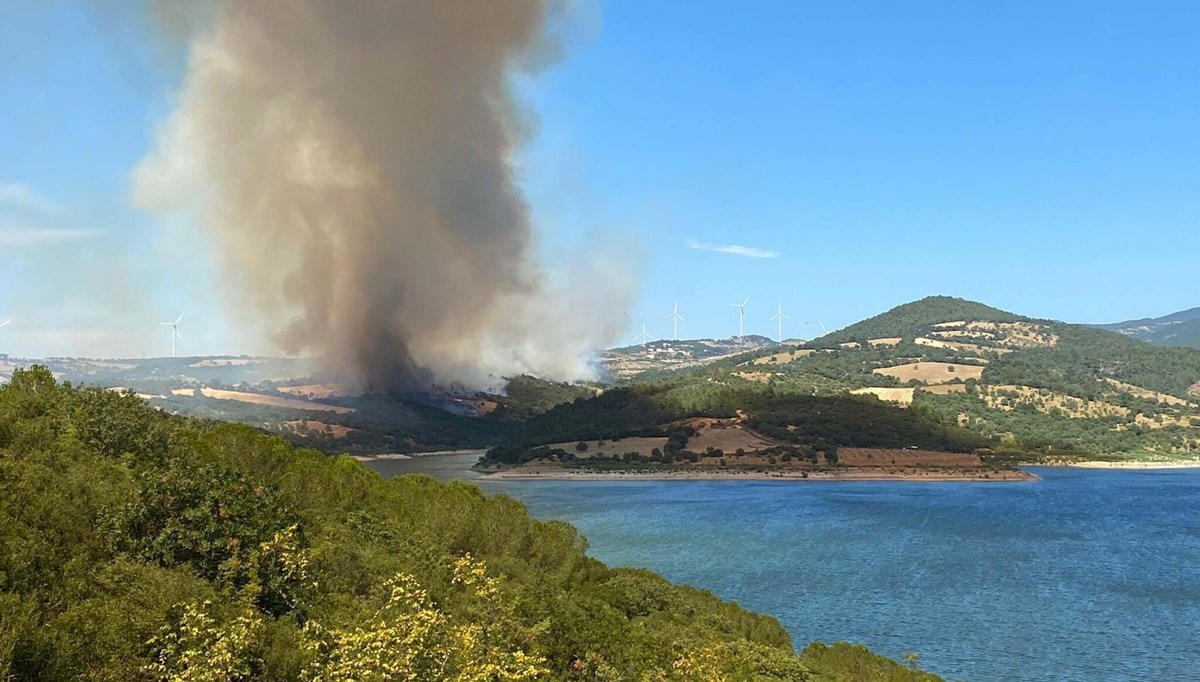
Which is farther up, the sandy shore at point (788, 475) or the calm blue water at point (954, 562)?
the sandy shore at point (788, 475)

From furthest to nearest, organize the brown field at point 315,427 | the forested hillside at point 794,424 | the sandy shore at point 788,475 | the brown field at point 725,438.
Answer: the brown field at point 315,427
the brown field at point 725,438
the forested hillside at point 794,424
the sandy shore at point 788,475

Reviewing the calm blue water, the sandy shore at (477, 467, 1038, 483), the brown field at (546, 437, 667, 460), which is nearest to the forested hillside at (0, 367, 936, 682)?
the calm blue water

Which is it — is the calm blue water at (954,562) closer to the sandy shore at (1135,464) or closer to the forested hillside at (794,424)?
the sandy shore at (1135,464)

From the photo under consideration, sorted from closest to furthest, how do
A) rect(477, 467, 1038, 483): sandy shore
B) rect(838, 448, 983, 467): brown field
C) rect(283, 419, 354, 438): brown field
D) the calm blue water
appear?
the calm blue water, rect(477, 467, 1038, 483): sandy shore, rect(838, 448, 983, 467): brown field, rect(283, 419, 354, 438): brown field

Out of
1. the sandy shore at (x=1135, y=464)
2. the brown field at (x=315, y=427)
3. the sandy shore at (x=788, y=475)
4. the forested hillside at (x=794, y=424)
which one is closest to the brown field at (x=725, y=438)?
the forested hillside at (x=794, y=424)

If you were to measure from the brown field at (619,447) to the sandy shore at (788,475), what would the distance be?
1065 cm

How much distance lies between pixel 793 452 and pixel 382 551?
148467mm

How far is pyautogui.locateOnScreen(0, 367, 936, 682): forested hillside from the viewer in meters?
14.1

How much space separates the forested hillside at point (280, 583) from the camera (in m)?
14.1

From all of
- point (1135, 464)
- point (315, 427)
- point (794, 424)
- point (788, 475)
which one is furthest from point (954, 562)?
point (315, 427)

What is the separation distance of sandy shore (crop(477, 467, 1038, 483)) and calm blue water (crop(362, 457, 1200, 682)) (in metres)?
10.0

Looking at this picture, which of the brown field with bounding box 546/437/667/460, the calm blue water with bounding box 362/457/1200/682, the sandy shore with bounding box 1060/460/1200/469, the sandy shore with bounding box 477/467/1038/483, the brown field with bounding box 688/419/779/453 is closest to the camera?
the calm blue water with bounding box 362/457/1200/682

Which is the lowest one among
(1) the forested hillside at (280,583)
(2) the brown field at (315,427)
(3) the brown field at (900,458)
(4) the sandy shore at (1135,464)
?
(4) the sandy shore at (1135,464)

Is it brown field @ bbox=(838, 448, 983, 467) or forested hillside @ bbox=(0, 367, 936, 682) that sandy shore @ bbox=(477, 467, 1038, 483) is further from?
forested hillside @ bbox=(0, 367, 936, 682)
